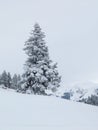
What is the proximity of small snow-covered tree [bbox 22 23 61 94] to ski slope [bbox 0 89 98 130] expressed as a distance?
15.2 m

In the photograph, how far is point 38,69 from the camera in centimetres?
2580

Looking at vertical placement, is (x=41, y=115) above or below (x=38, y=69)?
below

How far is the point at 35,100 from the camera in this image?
9758 millimetres

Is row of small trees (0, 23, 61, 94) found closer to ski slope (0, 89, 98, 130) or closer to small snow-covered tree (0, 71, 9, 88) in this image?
ski slope (0, 89, 98, 130)

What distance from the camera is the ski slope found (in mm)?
7098

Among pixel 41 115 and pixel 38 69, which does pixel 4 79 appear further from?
pixel 41 115

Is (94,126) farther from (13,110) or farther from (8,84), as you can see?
(8,84)

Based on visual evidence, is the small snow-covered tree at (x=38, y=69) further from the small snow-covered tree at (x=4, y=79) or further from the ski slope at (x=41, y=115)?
the small snow-covered tree at (x=4, y=79)

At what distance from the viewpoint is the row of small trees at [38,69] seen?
84.1 feet

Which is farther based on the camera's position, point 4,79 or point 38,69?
point 4,79

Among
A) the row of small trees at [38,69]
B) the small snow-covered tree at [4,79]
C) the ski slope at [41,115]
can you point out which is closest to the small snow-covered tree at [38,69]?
the row of small trees at [38,69]

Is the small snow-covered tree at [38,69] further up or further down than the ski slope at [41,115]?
further up

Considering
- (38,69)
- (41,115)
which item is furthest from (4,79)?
(41,115)

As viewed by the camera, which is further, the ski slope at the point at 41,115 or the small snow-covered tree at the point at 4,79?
the small snow-covered tree at the point at 4,79
